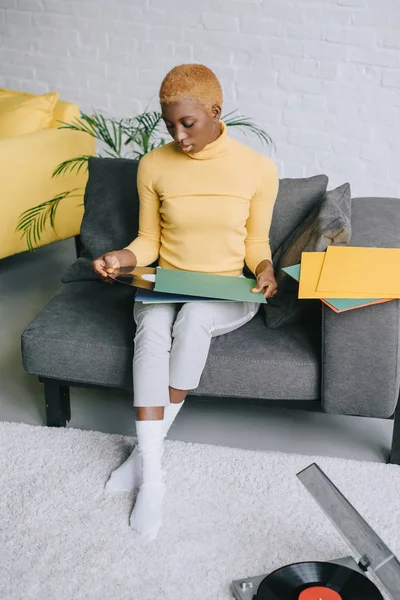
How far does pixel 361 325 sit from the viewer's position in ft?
5.99

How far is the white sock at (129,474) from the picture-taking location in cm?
189

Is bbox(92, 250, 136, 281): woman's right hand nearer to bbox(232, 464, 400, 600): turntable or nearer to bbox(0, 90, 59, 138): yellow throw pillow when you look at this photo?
bbox(232, 464, 400, 600): turntable

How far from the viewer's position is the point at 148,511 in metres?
1.76

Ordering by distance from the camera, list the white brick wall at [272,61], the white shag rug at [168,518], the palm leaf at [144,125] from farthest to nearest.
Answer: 1. the white brick wall at [272,61]
2. the palm leaf at [144,125]
3. the white shag rug at [168,518]

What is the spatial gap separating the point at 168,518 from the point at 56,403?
542 mm

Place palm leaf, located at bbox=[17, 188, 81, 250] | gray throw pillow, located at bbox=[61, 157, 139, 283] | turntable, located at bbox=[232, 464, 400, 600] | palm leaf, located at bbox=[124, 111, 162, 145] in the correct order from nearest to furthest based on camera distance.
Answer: turntable, located at bbox=[232, 464, 400, 600]
gray throw pillow, located at bbox=[61, 157, 139, 283]
palm leaf, located at bbox=[124, 111, 162, 145]
palm leaf, located at bbox=[17, 188, 81, 250]

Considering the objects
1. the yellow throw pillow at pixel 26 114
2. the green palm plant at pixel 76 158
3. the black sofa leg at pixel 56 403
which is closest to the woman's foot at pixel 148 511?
the black sofa leg at pixel 56 403

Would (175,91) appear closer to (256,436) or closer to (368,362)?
(368,362)

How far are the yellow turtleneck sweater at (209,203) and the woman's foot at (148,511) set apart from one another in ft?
1.90

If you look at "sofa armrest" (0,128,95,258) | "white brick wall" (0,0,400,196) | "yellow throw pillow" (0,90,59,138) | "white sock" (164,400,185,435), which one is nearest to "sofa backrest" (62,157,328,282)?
"white sock" (164,400,185,435)

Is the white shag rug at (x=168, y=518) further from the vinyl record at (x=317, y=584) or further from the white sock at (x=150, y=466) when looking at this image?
the vinyl record at (x=317, y=584)

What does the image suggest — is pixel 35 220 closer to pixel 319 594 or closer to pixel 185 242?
pixel 185 242

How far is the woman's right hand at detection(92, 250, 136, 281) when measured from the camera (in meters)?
1.92

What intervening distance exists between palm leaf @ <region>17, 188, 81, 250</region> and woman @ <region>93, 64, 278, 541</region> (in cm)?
97
